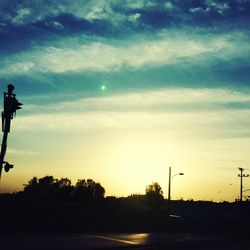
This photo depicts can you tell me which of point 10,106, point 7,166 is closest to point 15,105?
point 10,106

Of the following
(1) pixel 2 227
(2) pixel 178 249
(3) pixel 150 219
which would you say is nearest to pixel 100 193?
(3) pixel 150 219

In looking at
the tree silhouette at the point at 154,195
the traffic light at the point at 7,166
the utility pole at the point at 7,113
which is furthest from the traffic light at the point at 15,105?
the tree silhouette at the point at 154,195

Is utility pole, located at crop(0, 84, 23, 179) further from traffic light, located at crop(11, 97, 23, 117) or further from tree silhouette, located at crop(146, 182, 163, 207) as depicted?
tree silhouette, located at crop(146, 182, 163, 207)

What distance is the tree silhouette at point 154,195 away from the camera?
Answer: 111m

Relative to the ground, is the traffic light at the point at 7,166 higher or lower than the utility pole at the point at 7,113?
lower

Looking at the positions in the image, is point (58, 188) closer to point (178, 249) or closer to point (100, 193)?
point (100, 193)

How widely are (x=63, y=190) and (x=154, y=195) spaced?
2775cm

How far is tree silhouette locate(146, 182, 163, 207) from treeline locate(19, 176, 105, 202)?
15.8 m

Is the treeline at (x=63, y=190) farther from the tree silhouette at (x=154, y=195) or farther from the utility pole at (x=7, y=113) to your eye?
the utility pole at (x=7, y=113)

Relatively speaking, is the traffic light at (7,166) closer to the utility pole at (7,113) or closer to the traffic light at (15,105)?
the utility pole at (7,113)

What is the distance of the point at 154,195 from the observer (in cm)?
11200

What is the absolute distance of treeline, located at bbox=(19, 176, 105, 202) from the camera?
11612 cm

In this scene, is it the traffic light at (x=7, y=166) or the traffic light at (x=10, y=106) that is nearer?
the traffic light at (x=10, y=106)

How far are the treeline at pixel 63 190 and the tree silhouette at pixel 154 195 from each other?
51.9 ft
